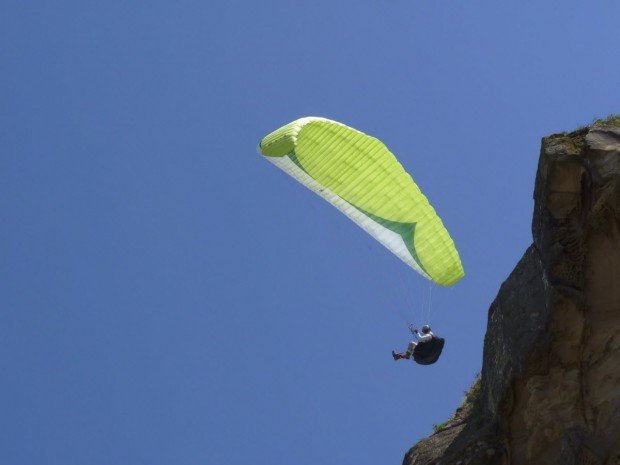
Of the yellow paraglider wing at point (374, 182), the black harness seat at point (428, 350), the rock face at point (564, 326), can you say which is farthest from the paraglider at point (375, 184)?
the rock face at point (564, 326)

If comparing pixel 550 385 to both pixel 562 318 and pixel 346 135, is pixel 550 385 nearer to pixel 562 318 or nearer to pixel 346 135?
pixel 562 318

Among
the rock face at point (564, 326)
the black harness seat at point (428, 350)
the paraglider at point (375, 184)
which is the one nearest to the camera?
the rock face at point (564, 326)

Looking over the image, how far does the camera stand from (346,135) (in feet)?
66.9

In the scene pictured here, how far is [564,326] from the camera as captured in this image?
13.6m

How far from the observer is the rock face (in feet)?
43.4

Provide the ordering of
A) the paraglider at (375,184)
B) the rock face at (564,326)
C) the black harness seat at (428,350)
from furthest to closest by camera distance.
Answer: the paraglider at (375,184)
the black harness seat at (428,350)
the rock face at (564,326)

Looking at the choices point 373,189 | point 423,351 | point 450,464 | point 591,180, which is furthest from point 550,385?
point 373,189

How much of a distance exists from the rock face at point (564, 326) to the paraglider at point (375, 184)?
18.4 ft

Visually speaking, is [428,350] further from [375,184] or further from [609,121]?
[609,121]

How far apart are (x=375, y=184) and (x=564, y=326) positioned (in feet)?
24.5

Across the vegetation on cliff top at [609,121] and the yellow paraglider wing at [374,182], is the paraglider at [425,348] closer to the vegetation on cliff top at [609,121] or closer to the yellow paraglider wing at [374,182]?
the yellow paraglider wing at [374,182]

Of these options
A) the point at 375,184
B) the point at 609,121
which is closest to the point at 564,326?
the point at 609,121

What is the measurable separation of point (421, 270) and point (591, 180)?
6.77m

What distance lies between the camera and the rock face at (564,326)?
13.2 m
